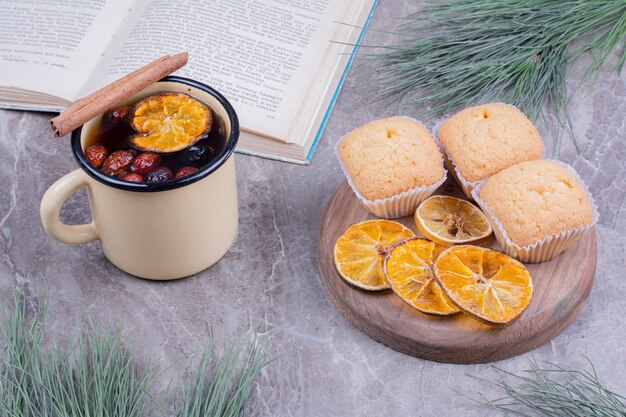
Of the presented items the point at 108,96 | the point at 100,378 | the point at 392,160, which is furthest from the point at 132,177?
the point at 392,160

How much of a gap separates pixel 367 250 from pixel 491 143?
29 centimetres

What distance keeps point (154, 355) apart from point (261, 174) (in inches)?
17.7

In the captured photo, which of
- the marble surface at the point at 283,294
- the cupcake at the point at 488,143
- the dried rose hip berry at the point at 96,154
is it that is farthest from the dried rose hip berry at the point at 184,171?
the cupcake at the point at 488,143

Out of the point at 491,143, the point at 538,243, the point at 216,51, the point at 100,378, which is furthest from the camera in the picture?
the point at 216,51

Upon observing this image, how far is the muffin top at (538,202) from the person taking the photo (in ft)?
4.44

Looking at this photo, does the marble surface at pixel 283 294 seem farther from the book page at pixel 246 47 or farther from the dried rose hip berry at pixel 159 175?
the dried rose hip berry at pixel 159 175

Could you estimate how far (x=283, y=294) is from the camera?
1470 millimetres

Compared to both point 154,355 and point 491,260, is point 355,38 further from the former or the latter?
point 154,355

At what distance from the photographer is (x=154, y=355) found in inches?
54.2

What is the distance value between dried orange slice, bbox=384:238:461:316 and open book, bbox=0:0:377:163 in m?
0.40

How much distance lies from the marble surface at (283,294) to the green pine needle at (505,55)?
5.1 inches

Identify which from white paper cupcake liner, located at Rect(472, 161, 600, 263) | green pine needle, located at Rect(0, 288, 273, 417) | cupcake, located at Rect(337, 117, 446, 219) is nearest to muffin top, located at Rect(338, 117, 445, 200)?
cupcake, located at Rect(337, 117, 446, 219)

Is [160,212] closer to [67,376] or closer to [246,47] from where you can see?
[67,376]

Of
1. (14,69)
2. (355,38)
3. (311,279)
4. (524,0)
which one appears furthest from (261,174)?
(524,0)
